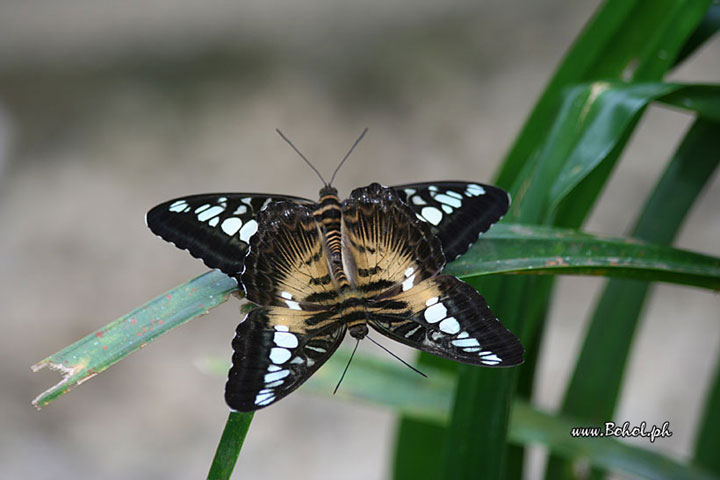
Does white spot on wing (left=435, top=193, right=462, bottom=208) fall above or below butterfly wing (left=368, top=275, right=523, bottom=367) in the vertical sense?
above

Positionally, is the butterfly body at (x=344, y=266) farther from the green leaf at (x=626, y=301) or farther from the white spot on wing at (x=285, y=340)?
the green leaf at (x=626, y=301)

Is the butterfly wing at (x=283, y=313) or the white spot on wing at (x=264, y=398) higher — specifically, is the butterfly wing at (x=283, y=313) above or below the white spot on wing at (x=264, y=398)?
above

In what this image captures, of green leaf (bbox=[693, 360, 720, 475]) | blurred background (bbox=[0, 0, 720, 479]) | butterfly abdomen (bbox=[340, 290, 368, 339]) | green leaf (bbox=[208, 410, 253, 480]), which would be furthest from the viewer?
blurred background (bbox=[0, 0, 720, 479])

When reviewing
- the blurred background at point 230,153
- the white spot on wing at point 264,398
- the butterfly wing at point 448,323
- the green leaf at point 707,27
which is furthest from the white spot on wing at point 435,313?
the blurred background at point 230,153

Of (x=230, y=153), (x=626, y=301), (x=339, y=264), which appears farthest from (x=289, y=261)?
(x=230, y=153)

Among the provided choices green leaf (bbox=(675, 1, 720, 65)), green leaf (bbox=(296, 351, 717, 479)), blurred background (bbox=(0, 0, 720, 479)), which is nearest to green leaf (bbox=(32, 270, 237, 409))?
green leaf (bbox=(296, 351, 717, 479))

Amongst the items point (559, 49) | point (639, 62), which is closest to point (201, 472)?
point (639, 62)

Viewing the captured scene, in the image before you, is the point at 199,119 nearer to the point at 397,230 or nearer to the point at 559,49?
the point at 559,49

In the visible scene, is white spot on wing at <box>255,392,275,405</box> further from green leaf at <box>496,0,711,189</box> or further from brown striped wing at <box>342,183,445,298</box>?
green leaf at <box>496,0,711,189</box>
